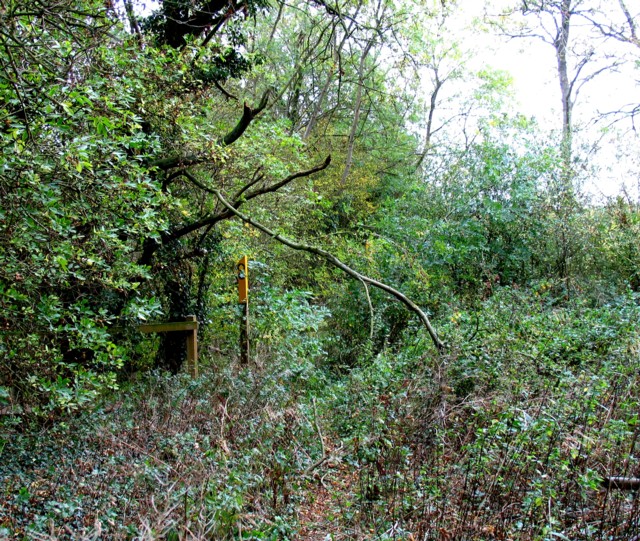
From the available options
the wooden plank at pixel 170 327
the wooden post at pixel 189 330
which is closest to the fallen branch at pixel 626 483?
the wooden post at pixel 189 330

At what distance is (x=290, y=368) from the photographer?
294 inches

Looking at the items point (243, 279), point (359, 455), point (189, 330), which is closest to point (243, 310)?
point (243, 279)

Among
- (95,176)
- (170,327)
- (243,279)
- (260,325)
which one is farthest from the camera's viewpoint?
(260,325)

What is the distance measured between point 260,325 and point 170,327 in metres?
1.32

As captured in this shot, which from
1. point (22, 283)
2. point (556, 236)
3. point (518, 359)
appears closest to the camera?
point (22, 283)

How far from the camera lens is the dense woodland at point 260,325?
3.79 metres

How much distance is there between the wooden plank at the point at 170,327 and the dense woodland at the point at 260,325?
0.24 metres

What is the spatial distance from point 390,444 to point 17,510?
269 centimetres

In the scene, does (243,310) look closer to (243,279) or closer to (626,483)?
(243,279)

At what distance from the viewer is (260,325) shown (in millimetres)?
8445

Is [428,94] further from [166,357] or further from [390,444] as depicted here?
[390,444]

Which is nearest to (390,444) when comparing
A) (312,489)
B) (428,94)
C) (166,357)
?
(312,489)

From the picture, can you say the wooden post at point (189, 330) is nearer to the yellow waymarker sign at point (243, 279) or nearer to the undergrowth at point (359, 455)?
the undergrowth at point (359, 455)

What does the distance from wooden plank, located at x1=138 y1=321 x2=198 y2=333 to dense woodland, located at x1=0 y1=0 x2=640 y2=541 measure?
243 millimetres
